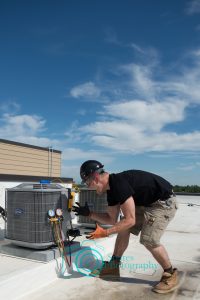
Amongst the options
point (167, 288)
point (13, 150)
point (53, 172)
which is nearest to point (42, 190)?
point (167, 288)

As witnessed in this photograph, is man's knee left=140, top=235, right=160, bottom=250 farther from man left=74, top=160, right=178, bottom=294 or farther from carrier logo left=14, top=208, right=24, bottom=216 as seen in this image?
carrier logo left=14, top=208, right=24, bottom=216

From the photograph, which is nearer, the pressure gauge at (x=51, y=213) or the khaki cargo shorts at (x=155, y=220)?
the khaki cargo shorts at (x=155, y=220)

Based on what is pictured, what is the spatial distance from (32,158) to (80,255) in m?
10.5

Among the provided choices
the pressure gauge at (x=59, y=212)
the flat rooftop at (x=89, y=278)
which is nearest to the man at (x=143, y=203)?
the flat rooftop at (x=89, y=278)

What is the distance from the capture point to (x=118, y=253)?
391 centimetres

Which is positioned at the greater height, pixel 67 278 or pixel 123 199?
pixel 123 199

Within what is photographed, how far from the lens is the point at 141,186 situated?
351 cm

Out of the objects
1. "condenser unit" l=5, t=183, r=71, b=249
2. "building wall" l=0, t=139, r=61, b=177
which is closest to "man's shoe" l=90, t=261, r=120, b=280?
"condenser unit" l=5, t=183, r=71, b=249

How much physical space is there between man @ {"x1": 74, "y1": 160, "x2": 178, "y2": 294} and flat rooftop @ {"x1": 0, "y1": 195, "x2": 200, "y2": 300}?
235 millimetres

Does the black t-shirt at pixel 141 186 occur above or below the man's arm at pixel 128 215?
above

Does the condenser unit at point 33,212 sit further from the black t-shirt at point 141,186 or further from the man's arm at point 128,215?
the man's arm at point 128,215

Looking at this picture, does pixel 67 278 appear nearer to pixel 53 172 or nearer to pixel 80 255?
pixel 80 255

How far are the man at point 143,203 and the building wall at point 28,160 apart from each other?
9.70 meters

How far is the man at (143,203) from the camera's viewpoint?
3.35 m
